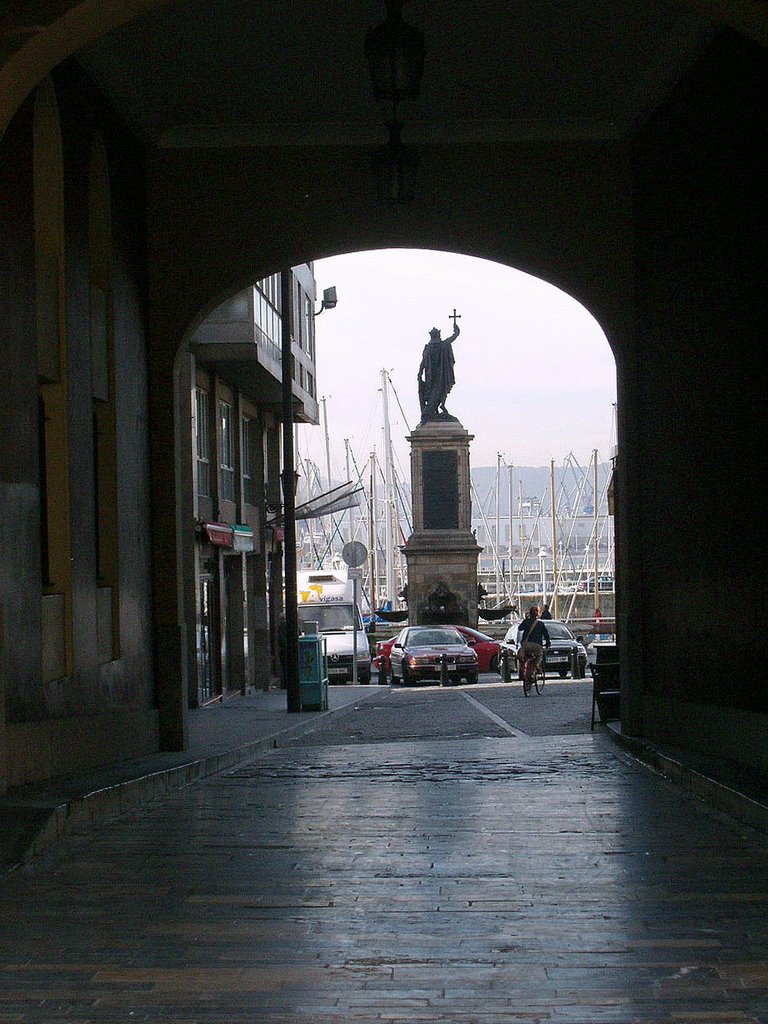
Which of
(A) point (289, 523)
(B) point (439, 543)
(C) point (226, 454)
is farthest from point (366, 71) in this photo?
(B) point (439, 543)

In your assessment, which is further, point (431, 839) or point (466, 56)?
point (466, 56)

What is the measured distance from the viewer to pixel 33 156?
35.4ft

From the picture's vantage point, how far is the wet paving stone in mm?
4871

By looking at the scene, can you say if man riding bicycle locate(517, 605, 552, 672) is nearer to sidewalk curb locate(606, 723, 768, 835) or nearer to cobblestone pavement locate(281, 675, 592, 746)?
cobblestone pavement locate(281, 675, 592, 746)

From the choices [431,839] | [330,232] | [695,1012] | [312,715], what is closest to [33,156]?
[330,232]

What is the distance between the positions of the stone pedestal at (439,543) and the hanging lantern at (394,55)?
40.2 meters

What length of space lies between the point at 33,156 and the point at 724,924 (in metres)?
7.53

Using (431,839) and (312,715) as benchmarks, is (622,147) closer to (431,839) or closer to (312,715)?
(431,839)

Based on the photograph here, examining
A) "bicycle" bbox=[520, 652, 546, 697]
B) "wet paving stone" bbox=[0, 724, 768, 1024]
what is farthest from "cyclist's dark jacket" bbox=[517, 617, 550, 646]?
"wet paving stone" bbox=[0, 724, 768, 1024]

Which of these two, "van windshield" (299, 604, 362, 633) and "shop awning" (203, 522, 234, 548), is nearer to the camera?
"shop awning" (203, 522, 234, 548)

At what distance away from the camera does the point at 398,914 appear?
621cm

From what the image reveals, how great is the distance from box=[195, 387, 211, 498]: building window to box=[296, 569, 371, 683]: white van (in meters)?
8.92

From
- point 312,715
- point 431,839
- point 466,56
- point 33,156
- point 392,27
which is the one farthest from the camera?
point 312,715

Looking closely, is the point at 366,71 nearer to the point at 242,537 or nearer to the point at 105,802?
the point at 105,802
